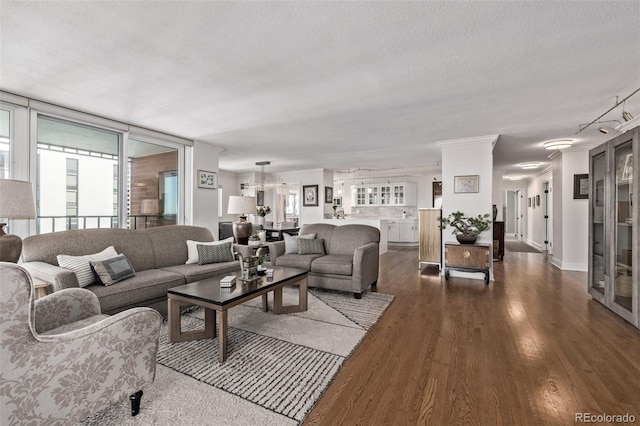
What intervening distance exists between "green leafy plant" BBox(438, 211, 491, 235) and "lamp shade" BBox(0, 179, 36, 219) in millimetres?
5258

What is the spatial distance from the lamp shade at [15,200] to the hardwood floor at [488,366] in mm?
2711

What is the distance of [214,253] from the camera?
12.3ft

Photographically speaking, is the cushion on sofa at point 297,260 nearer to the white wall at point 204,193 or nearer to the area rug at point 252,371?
the area rug at point 252,371

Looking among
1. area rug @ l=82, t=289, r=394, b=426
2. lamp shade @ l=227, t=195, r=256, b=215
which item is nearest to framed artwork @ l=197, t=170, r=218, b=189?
lamp shade @ l=227, t=195, r=256, b=215

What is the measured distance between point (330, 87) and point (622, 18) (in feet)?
6.94

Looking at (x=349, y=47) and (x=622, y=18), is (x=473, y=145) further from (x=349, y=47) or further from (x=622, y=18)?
(x=349, y=47)

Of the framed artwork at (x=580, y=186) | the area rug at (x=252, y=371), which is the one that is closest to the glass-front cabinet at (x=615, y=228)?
the framed artwork at (x=580, y=186)

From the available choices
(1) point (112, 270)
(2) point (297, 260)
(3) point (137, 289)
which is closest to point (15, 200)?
(1) point (112, 270)

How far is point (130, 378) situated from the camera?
62.3 inches

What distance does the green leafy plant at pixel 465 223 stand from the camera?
4.78m

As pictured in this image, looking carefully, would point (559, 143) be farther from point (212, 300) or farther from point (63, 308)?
point (63, 308)

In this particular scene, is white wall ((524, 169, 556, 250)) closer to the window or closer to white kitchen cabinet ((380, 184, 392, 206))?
white kitchen cabinet ((380, 184, 392, 206))

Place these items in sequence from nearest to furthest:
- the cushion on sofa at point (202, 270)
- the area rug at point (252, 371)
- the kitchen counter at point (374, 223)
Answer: the area rug at point (252, 371) → the cushion on sofa at point (202, 270) → the kitchen counter at point (374, 223)

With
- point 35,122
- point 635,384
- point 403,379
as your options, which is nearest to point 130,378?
point 403,379
